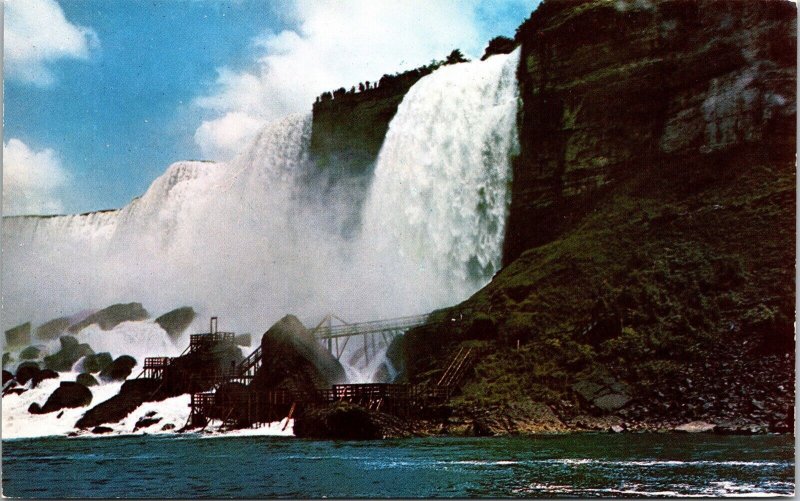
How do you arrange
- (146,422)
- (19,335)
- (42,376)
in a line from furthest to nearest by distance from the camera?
(146,422)
(42,376)
(19,335)

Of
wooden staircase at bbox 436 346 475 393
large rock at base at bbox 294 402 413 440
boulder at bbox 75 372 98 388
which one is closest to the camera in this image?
large rock at base at bbox 294 402 413 440

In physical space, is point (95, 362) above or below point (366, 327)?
below

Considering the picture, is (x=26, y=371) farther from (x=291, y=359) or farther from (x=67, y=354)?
(x=291, y=359)

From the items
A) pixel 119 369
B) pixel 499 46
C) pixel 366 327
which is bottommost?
pixel 119 369

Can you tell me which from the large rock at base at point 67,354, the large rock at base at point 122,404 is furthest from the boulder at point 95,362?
the large rock at base at point 122,404

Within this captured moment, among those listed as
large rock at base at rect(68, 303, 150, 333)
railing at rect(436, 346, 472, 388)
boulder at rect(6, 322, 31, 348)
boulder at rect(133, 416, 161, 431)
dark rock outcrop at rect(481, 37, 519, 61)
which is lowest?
boulder at rect(133, 416, 161, 431)

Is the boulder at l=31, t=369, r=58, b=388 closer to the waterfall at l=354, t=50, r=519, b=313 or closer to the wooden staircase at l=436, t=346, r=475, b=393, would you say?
the waterfall at l=354, t=50, r=519, b=313

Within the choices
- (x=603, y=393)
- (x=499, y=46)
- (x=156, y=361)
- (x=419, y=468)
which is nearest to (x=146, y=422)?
(x=156, y=361)

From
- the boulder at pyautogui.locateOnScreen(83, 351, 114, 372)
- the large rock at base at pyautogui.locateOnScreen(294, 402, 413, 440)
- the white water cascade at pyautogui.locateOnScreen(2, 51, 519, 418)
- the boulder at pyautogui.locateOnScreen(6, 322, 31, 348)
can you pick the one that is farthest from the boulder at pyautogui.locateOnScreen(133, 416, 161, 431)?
the boulder at pyautogui.locateOnScreen(6, 322, 31, 348)
